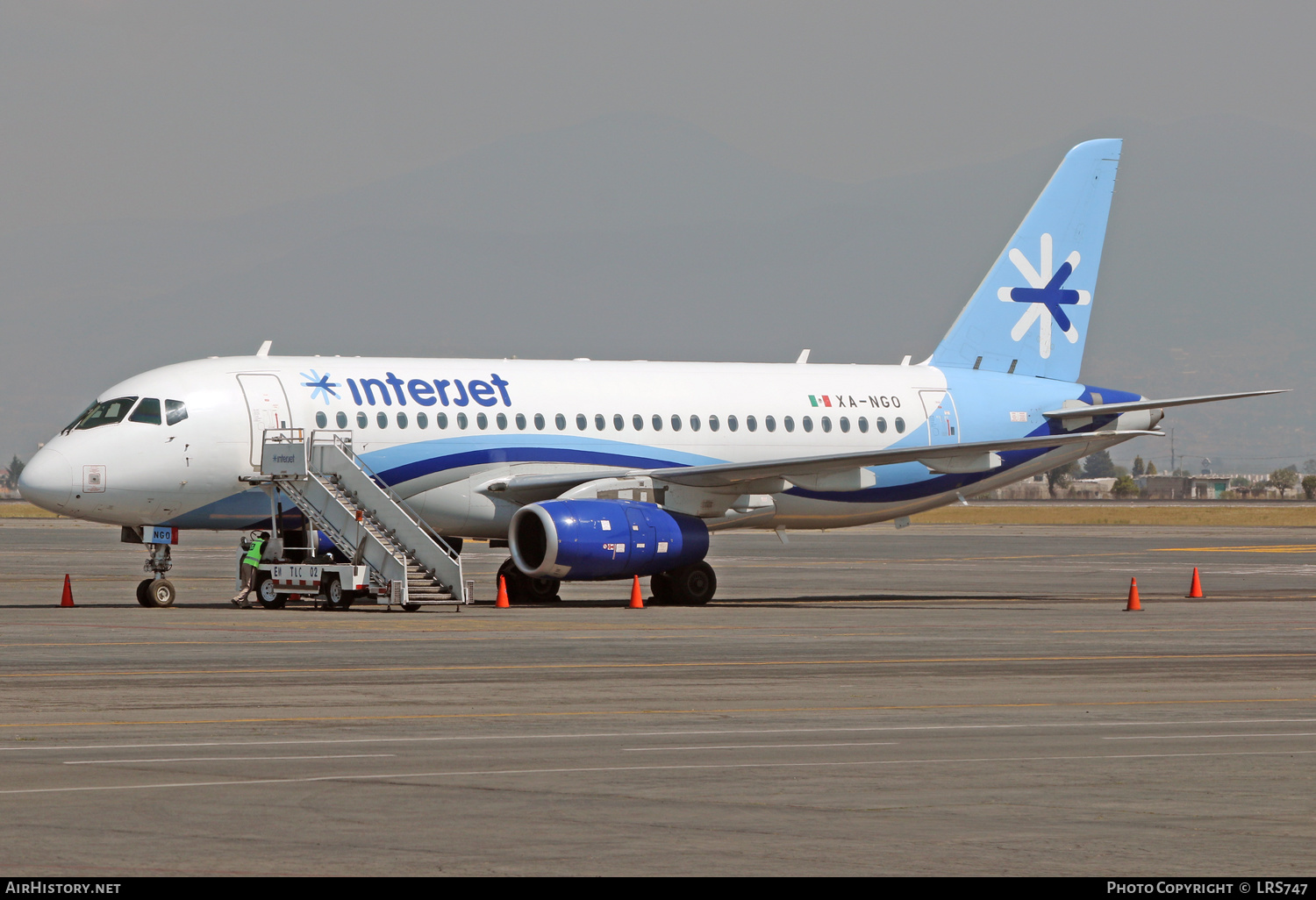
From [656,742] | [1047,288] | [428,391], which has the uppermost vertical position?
[1047,288]

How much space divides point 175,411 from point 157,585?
3061mm

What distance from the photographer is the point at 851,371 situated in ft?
134

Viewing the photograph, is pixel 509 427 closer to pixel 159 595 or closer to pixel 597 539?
pixel 597 539

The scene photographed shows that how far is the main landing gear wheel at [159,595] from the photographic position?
106ft

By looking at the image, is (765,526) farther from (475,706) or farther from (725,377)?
(475,706)

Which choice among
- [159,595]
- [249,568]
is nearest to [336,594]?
[249,568]

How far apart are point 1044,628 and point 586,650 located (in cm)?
815

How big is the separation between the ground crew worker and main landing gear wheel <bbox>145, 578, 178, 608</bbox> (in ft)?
3.91

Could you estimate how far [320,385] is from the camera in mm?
33656

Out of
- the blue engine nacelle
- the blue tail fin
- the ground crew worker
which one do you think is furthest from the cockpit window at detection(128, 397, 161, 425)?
the blue tail fin

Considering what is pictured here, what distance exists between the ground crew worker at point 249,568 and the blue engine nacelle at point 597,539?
14.5ft

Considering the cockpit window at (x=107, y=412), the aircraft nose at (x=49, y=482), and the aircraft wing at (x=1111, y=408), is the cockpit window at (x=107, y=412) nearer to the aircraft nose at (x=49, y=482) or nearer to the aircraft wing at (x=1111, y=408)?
the aircraft nose at (x=49, y=482)

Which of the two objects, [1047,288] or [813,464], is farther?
[1047,288]
